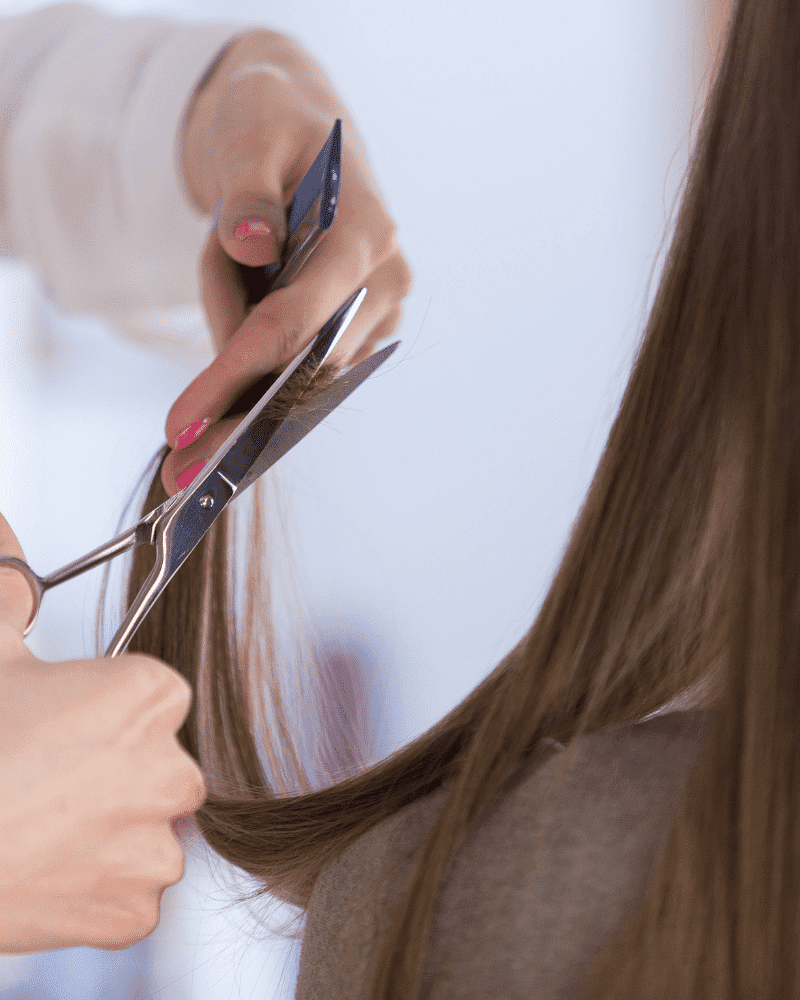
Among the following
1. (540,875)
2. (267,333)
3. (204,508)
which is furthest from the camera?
(267,333)

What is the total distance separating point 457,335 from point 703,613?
46.3 inches

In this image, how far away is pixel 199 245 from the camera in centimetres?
115

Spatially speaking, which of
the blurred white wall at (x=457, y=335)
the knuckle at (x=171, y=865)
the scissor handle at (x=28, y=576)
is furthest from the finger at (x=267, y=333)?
the blurred white wall at (x=457, y=335)

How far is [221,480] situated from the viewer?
48cm

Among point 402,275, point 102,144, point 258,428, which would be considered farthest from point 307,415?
point 102,144

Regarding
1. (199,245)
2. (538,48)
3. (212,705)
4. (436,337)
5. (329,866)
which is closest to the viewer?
(329,866)

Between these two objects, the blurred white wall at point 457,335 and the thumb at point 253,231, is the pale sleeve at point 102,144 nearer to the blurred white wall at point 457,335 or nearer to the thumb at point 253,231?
the blurred white wall at point 457,335

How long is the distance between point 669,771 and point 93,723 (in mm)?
218

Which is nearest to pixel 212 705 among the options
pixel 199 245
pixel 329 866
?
pixel 329 866

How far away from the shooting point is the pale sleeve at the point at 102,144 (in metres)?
1.06

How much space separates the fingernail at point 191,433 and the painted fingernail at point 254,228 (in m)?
0.16

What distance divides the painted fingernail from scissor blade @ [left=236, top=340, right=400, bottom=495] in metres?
0.16

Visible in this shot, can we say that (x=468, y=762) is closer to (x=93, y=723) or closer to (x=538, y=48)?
(x=93, y=723)

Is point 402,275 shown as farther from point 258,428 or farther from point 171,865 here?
point 171,865
